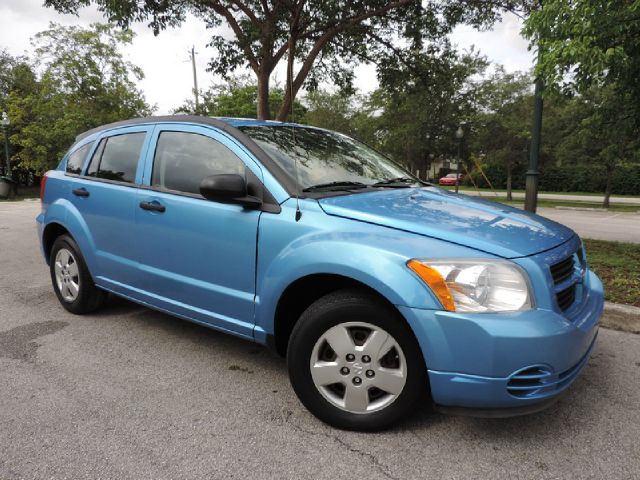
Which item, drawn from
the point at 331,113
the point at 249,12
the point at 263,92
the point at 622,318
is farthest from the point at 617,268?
the point at 331,113

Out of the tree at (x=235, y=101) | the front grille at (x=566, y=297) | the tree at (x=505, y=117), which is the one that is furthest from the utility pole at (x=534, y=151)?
the tree at (x=235, y=101)

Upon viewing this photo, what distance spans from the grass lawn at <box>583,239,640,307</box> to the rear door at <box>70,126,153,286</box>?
4.22 m

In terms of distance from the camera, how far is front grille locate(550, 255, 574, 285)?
2.26m

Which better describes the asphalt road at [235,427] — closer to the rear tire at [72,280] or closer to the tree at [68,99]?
the rear tire at [72,280]

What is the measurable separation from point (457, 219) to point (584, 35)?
2891mm

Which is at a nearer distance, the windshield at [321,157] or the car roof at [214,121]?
the windshield at [321,157]

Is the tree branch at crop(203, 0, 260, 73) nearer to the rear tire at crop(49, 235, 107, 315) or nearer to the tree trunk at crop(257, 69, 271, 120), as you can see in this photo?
the tree trunk at crop(257, 69, 271, 120)

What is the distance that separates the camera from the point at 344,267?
231 centimetres

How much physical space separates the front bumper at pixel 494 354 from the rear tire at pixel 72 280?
10.1 feet

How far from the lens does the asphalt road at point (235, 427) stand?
6.95ft

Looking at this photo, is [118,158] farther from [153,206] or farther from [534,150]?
[534,150]

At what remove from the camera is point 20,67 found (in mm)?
28703

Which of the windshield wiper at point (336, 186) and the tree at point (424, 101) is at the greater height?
the tree at point (424, 101)

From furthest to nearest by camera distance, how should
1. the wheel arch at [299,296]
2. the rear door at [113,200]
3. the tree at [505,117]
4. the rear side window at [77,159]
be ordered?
1. the tree at [505,117]
2. the rear side window at [77,159]
3. the rear door at [113,200]
4. the wheel arch at [299,296]
